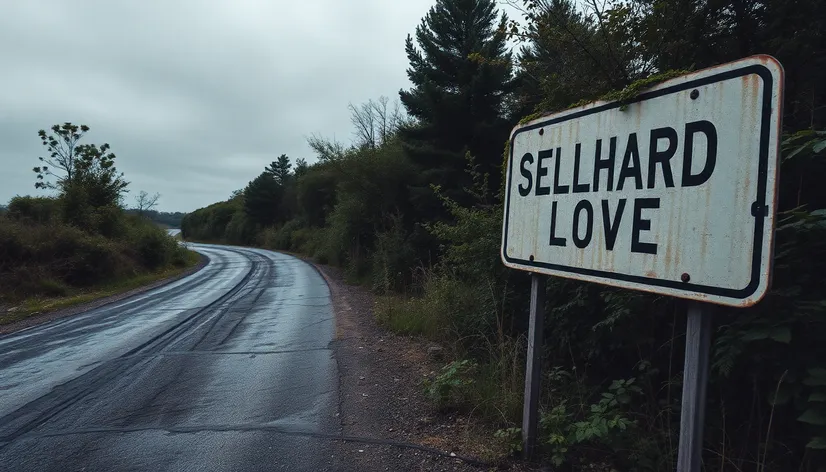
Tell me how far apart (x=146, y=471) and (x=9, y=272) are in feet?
58.8

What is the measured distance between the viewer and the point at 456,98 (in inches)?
656

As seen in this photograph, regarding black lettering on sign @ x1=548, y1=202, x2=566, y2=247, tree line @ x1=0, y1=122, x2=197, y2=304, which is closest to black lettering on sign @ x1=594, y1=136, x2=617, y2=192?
black lettering on sign @ x1=548, y1=202, x2=566, y2=247

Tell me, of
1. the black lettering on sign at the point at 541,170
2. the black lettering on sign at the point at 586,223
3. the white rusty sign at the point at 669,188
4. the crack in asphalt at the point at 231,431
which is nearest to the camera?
the white rusty sign at the point at 669,188

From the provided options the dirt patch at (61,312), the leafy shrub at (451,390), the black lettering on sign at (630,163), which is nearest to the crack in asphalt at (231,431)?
the leafy shrub at (451,390)

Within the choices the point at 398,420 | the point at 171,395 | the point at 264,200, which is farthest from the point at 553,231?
the point at 264,200

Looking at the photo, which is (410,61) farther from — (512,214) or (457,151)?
(512,214)

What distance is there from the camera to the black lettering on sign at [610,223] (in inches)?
104

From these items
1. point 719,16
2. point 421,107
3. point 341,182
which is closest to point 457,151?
point 421,107

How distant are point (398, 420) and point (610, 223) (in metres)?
2.82

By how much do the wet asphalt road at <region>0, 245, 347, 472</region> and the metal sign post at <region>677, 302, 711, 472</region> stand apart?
2.29 m

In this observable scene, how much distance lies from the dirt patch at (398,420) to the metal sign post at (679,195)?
1486mm

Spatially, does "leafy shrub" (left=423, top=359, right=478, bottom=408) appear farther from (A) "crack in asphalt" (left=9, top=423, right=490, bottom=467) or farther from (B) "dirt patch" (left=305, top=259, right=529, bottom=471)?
(A) "crack in asphalt" (left=9, top=423, right=490, bottom=467)

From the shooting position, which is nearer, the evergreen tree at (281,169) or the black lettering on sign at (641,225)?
the black lettering on sign at (641,225)

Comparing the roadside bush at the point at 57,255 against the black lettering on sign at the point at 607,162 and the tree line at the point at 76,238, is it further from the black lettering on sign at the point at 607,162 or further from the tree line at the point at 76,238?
the black lettering on sign at the point at 607,162
